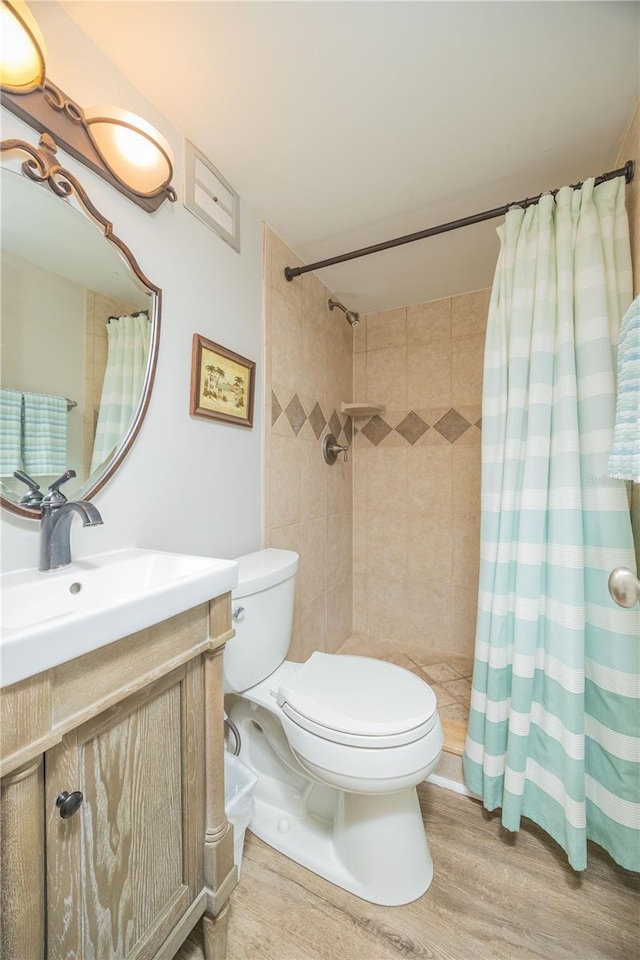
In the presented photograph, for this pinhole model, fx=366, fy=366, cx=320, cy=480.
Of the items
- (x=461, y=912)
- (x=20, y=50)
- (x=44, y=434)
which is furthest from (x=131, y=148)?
(x=461, y=912)

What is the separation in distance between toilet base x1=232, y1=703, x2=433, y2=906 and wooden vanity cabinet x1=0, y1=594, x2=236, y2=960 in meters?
0.35

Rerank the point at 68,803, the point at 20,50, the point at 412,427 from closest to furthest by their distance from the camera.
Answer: the point at 68,803 < the point at 20,50 < the point at 412,427

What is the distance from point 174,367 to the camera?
1076mm

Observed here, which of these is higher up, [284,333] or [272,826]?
[284,333]

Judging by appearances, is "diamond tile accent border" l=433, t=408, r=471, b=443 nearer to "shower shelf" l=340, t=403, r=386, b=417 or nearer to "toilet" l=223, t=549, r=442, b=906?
"shower shelf" l=340, t=403, r=386, b=417

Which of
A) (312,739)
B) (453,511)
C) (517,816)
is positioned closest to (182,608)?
(312,739)

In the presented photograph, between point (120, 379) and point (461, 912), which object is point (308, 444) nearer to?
point (120, 379)

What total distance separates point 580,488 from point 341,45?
4.17 ft

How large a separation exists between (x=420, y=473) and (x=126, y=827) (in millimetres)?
1941

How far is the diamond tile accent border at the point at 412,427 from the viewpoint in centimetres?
220

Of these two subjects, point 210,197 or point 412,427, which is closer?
point 210,197

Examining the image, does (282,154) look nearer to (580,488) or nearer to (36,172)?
(36,172)

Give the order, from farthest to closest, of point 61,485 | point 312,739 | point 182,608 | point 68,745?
point 312,739, point 61,485, point 182,608, point 68,745

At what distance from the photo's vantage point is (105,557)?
881 millimetres
